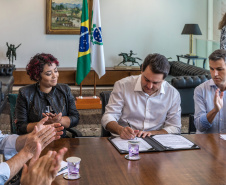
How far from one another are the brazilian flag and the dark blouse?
3.48 metres

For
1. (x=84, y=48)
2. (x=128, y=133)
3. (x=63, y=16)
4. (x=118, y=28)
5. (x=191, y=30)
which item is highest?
(x=63, y=16)

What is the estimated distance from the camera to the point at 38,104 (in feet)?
11.2

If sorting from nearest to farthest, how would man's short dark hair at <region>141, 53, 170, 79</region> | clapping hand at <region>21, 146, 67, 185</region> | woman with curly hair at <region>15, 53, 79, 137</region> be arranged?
clapping hand at <region>21, 146, 67, 185</region>, man's short dark hair at <region>141, 53, 170, 79</region>, woman with curly hair at <region>15, 53, 79, 137</region>

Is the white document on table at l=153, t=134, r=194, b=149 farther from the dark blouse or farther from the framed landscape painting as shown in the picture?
the framed landscape painting

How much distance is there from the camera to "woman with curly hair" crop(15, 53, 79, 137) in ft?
11.0

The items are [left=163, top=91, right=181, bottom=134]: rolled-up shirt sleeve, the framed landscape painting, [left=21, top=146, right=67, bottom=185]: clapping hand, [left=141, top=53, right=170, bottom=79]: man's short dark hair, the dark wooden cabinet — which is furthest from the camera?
the framed landscape painting

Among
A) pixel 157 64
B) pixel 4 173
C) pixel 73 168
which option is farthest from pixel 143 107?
pixel 4 173

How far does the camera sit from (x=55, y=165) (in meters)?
1.66

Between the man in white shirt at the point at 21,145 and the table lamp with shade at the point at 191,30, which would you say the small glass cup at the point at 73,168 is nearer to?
the man in white shirt at the point at 21,145

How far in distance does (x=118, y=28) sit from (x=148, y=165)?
8269mm

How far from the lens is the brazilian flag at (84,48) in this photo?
690 cm

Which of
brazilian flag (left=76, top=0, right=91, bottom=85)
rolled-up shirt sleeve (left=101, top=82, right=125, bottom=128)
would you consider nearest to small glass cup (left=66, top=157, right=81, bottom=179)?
rolled-up shirt sleeve (left=101, top=82, right=125, bottom=128)

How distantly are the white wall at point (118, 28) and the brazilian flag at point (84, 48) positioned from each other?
3263 millimetres

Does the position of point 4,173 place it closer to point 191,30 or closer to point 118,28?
point 191,30
